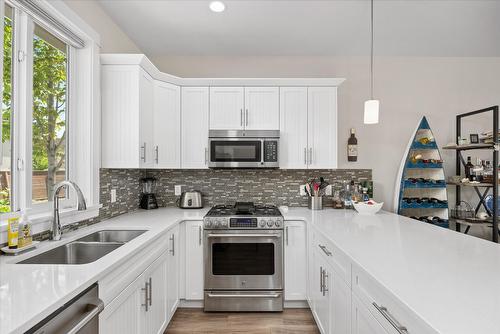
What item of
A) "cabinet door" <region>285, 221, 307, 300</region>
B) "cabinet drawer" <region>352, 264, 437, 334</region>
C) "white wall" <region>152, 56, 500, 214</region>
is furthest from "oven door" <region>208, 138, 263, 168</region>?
"cabinet drawer" <region>352, 264, 437, 334</region>

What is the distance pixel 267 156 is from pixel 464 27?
2304 millimetres

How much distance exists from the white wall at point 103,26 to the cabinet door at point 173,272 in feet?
5.58

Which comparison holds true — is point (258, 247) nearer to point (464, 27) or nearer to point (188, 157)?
point (188, 157)

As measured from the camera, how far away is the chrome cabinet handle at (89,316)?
1.05 meters

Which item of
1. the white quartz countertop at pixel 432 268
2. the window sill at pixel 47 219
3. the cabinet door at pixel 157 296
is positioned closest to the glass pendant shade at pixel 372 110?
the white quartz countertop at pixel 432 268

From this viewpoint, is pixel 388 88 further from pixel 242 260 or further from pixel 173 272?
pixel 173 272

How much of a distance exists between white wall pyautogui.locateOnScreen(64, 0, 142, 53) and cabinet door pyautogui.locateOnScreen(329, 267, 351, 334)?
8.41 ft

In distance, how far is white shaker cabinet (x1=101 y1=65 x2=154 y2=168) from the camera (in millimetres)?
2438

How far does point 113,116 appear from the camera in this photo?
2.45m

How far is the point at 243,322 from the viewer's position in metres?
A: 2.52

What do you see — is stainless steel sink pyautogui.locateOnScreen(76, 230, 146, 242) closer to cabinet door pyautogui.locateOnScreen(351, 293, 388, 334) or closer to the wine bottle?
cabinet door pyautogui.locateOnScreen(351, 293, 388, 334)

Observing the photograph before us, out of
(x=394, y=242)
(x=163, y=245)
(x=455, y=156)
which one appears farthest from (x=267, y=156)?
(x=455, y=156)

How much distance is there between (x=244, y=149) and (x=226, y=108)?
0.48m

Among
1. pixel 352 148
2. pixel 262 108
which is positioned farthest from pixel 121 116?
pixel 352 148
